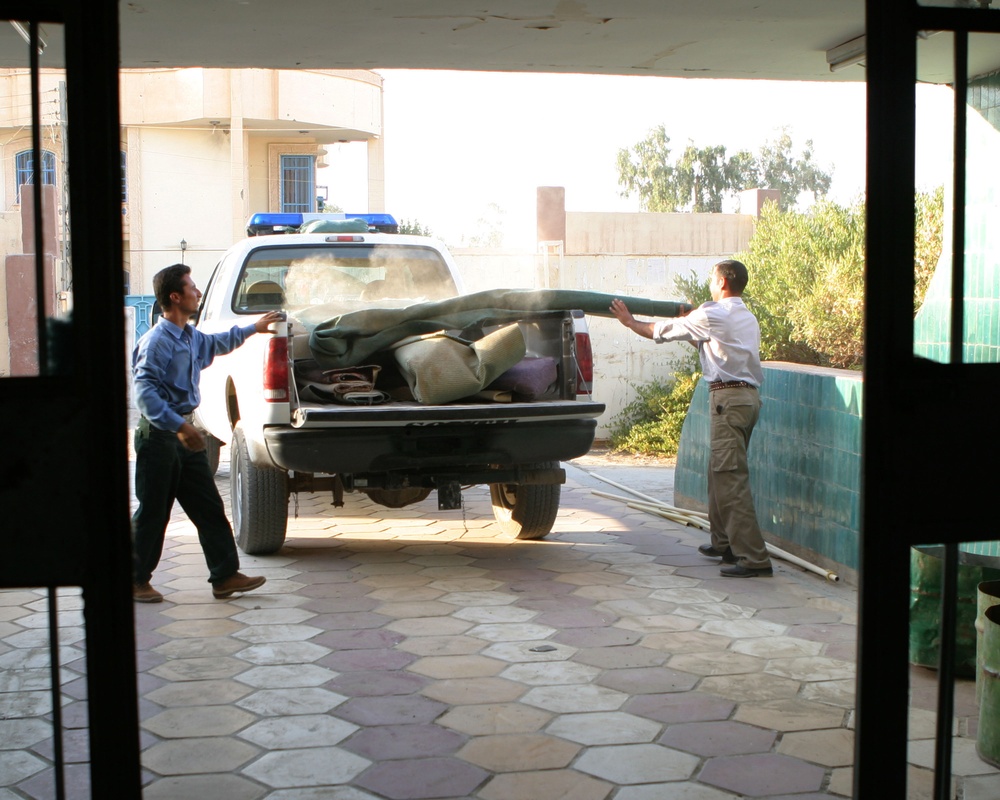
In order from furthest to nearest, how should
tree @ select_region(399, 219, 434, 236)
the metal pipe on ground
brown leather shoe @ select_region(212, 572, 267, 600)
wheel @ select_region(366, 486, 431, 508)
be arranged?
tree @ select_region(399, 219, 434, 236)
wheel @ select_region(366, 486, 431, 508)
the metal pipe on ground
brown leather shoe @ select_region(212, 572, 267, 600)

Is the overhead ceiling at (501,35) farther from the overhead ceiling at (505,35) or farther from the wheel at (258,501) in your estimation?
the wheel at (258,501)

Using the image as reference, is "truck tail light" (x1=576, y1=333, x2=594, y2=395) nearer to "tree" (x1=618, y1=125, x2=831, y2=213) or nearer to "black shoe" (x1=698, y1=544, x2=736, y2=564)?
"black shoe" (x1=698, y1=544, x2=736, y2=564)

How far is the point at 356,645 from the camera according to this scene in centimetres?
520

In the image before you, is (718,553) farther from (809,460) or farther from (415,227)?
(415,227)

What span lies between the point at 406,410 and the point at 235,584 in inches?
52.5

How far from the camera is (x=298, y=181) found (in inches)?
1078

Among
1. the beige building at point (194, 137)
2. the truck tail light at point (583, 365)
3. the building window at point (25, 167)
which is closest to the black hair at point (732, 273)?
the truck tail light at point (583, 365)

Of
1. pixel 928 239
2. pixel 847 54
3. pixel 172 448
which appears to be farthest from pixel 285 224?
pixel 847 54

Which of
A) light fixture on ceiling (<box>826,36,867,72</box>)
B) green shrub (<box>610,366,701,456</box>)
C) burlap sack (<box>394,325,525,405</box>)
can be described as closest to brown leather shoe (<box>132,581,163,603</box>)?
burlap sack (<box>394,325,525,405</box>)

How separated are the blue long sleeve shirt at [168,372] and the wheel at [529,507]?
7.06ft

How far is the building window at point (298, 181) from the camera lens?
27203 mm

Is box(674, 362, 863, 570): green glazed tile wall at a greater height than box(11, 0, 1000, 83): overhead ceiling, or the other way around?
box(11, 0, 1000, 83): overhead ceiling

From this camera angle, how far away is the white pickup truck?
6.16 m

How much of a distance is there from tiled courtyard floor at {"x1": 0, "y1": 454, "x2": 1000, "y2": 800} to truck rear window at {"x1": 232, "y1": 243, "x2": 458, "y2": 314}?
5.99 feet
